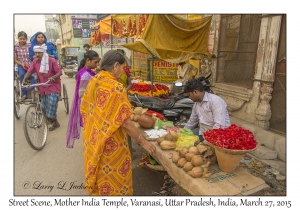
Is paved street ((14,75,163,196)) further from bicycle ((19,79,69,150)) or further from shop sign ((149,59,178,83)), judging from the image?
shop sign ((149,59,178,83))

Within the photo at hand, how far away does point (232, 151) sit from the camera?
1892 millimetres

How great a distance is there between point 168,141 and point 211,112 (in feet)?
2.52

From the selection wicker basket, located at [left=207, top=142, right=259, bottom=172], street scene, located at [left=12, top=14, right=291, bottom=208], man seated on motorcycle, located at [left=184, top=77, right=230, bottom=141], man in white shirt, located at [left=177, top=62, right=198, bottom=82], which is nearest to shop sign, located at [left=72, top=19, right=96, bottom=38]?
street scene, located at [left=12, top=14, right=291, bottom=208]

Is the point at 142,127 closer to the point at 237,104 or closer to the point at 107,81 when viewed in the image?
the point at 107,81

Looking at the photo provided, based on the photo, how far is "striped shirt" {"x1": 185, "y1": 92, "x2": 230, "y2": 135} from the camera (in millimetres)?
2718

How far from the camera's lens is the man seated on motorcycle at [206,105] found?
8.94ft

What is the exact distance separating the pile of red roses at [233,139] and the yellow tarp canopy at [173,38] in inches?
106

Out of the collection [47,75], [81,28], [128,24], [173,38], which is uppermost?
[81,28]

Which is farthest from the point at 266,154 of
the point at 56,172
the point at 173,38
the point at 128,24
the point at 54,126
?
the point at 128,24

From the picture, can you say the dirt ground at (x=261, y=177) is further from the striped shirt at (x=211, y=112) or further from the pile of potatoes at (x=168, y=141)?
the striped shirt at (x=211, y=112)

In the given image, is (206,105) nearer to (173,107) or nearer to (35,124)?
(173,107)

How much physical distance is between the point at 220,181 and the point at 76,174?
232 centimetres

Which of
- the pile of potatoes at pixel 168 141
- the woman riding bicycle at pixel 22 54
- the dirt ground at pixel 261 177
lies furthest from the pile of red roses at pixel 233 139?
the woman riding bicycle at pixel 22 54

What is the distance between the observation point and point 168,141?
2.58 meters
